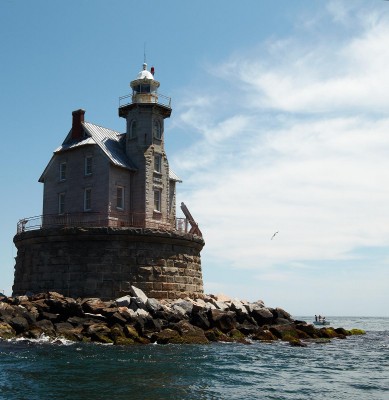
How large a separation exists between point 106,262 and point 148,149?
8015mm

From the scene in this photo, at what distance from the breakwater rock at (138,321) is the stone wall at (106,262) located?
51.8 inches

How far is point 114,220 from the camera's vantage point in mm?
31219

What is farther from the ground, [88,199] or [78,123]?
[78,123]

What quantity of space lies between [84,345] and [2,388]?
7592 mm

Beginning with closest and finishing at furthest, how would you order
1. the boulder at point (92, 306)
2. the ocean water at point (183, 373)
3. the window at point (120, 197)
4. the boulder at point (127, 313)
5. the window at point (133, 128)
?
1. the ocean water at point (183, 373)
2. the boulder at point (127, 313)
3. the boulder at point (92, 306)
4. the window at point (120, 197)
5. the window at point (133, 128)

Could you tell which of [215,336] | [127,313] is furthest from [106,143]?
Answer: [215,336]

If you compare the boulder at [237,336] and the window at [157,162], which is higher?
the window at [157,162]

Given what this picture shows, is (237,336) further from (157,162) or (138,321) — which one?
(157,162)

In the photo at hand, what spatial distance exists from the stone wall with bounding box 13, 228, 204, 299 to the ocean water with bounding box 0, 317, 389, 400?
7.26 m

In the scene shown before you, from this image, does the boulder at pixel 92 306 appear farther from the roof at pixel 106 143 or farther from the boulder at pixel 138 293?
the roof at pixel 106 143

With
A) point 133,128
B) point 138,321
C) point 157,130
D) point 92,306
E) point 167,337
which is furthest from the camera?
→ point 157,130

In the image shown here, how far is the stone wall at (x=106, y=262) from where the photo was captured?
95.1 ft

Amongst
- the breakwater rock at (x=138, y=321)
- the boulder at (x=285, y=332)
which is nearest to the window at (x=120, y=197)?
the breakwater rock at (x=138, y=321)

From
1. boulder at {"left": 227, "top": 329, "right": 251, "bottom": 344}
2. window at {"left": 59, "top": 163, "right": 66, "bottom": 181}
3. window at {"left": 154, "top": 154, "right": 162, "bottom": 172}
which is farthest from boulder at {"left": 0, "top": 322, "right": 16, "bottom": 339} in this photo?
window at {"left": 154, "top": 154, "right": 162, "bottom": 172}
